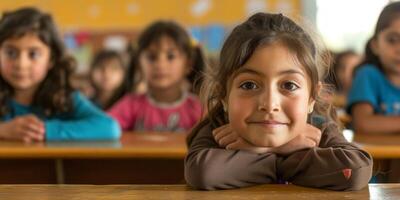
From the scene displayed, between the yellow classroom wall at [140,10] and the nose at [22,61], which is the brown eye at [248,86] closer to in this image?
the nose at [22,61]

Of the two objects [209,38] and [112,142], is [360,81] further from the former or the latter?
[209,38]

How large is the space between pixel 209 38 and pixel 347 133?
4.10 metres

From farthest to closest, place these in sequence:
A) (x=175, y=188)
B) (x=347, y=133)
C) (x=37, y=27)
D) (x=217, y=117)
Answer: (x=37, y=27) → (x=347, y=133) → (x=217, y=117) → (x=175, y=188)

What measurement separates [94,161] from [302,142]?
91 cm

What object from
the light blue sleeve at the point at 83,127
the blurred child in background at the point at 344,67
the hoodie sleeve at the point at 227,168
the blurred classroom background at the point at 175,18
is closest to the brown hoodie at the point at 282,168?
the hoodie sleeve at the point at 227,168

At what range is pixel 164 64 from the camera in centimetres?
296

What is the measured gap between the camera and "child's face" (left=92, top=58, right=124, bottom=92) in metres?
4.94

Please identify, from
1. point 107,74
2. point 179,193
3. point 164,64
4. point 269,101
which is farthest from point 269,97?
point 107,74

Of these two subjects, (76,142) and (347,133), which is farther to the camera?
(347,133)

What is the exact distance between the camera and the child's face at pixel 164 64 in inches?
117

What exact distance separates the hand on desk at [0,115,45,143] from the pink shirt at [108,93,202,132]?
69cm

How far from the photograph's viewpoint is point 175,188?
128 centimetres

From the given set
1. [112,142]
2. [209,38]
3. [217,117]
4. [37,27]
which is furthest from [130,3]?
[217,117]

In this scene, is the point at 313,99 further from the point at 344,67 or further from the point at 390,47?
the point at 344,67
